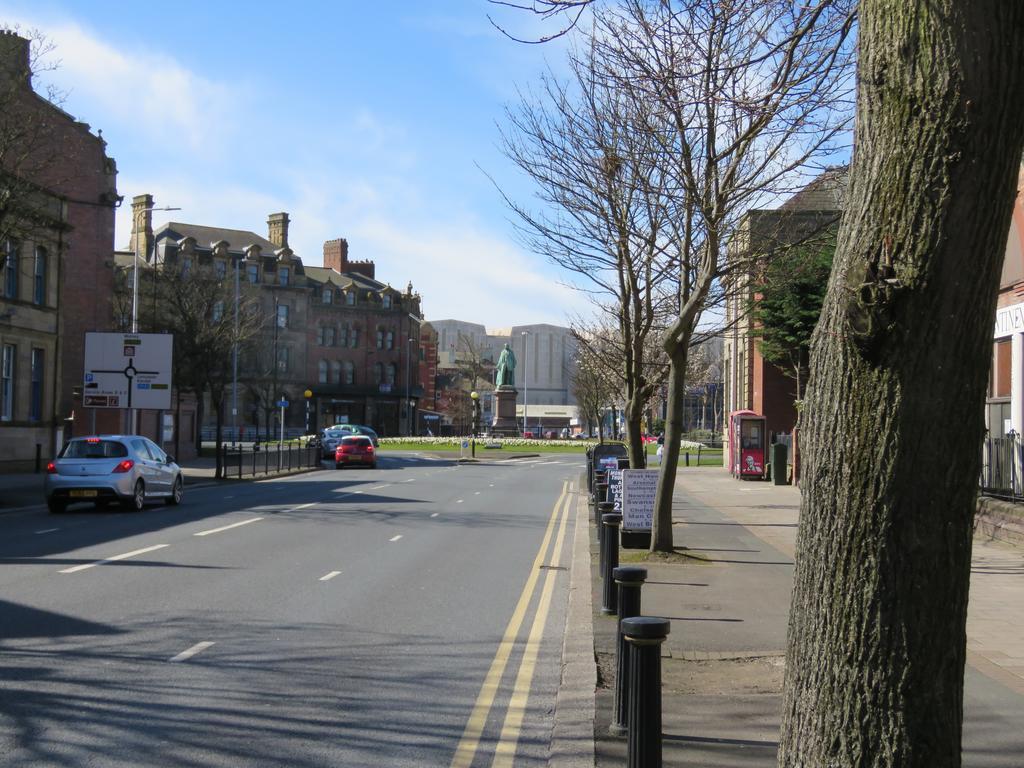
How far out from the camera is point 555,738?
6305mm

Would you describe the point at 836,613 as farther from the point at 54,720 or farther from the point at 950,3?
the point at 54,720

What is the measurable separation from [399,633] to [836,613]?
21.1ft

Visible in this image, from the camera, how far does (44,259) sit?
37.4 meters

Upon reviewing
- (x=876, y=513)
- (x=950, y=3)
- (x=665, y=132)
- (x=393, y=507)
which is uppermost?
(x=665, y=132)

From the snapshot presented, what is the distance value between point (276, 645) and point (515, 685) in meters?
2.12

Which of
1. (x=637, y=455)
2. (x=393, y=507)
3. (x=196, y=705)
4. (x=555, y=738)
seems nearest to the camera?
(x=555, y=738)

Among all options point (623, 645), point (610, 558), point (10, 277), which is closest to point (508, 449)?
point (10, 277)

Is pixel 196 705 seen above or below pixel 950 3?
below

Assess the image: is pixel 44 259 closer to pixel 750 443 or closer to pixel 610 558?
pixel 750 443

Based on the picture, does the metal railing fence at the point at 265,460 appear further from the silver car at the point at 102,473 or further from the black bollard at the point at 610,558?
the black bollard at the point at 610,558

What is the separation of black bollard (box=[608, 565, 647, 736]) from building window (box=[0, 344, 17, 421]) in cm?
3229

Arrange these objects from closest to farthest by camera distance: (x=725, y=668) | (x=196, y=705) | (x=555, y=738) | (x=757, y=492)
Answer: (x=555, y=738) < (x=196, y=705) < (x=725, y=668) < (x=757, y=492)

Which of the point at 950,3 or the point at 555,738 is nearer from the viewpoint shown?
the point at 950,3

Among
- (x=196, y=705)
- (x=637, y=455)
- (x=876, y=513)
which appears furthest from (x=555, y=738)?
(x=637, y=455)
